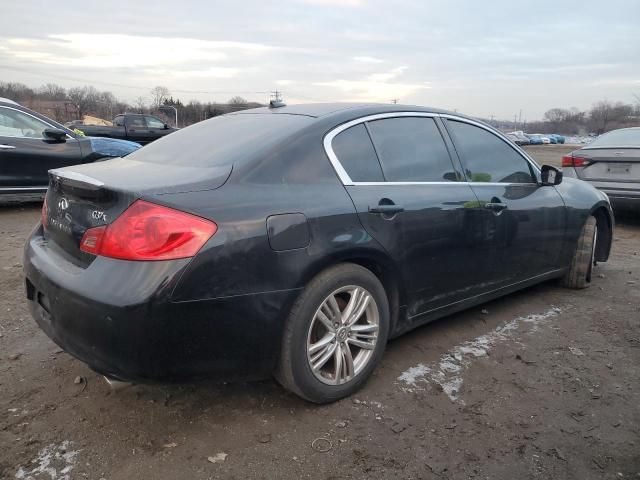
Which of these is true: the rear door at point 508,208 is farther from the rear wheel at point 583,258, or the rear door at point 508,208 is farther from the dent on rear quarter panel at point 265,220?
the dent on rear quarter panel at point 265,220

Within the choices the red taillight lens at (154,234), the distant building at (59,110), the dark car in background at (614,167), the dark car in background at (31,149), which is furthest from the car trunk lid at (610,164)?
the distant building at (59,110)

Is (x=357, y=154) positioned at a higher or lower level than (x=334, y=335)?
higher

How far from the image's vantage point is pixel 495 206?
354 cm

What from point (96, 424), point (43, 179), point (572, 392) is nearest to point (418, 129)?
point (572, 392)

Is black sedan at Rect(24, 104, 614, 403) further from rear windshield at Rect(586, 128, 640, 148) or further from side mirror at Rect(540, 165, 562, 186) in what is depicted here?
rear windshield at Rect(586, 128, 640, 148)

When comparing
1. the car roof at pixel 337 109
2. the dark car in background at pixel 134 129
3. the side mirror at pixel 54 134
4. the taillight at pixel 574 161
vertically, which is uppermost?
the dark car in background at pixel 134 129

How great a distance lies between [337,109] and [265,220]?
1.06 meters

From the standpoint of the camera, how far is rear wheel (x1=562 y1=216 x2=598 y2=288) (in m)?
4.54

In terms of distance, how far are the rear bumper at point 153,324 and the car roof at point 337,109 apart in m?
1.18

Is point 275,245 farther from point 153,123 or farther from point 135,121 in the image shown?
point 153,123

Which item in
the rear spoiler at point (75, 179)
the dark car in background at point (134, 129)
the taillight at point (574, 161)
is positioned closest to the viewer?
the rear spoiler at point (75, 179)

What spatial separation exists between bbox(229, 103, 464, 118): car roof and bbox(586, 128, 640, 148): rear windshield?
15.5 ft

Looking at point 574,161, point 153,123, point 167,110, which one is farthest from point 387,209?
point 167,110

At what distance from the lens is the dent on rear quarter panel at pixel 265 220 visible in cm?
221
